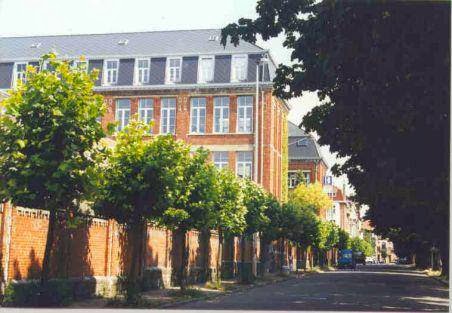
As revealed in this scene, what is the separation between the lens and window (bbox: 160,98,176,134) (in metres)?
57.7

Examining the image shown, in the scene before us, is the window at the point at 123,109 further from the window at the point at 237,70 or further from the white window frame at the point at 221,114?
the window at the point at 237,70

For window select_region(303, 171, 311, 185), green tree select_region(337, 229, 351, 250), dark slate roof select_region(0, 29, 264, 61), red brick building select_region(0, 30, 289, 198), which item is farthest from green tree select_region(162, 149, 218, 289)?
green tree select_region(337, 229, 351, 250)

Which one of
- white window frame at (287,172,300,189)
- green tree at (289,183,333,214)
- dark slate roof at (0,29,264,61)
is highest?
dark slate roof at (0,29,264,61)

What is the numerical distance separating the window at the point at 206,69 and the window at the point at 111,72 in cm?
715

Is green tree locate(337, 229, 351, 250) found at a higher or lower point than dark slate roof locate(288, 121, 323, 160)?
lower

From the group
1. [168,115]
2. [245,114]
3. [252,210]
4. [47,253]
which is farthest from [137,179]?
[168,115]

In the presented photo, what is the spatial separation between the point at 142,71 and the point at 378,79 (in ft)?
142

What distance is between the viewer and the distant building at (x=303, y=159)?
93.6 m

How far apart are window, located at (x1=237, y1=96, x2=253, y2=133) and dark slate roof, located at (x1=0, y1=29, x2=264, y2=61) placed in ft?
13.6

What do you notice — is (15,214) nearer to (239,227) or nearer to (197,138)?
(239,227)

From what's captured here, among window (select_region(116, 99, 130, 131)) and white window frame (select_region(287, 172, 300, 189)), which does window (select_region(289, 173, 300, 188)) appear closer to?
white window frame (select_region(287, 172, 300, 189))

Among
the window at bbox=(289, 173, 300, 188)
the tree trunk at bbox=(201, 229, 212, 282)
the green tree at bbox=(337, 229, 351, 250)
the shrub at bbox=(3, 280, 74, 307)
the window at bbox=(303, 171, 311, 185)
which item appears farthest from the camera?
the green tree at bbox=(337, 229, 351, 250)

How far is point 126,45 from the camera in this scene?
57.7m

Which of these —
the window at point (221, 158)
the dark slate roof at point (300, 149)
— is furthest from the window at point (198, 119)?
the dark slate roof at point (300, 149)
